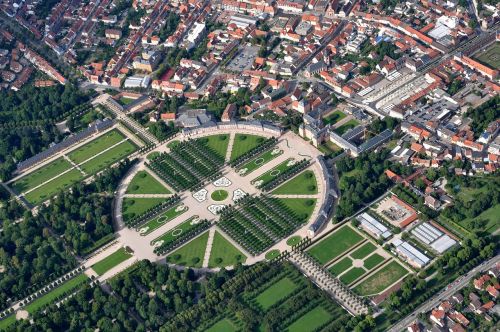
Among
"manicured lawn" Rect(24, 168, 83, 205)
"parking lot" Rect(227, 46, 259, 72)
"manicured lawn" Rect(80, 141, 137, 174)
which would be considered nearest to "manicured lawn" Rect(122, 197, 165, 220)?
"manicured lawn" Rect(80, 141, 137, 174)


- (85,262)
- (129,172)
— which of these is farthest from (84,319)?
(129,172)

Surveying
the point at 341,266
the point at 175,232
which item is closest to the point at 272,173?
the point at 175,232

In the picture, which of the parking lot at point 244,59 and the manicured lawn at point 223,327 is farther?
the parking lot at point 244,59

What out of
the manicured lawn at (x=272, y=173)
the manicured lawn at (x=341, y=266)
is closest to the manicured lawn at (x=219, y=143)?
the manicured lawn at (x=272, y=173)

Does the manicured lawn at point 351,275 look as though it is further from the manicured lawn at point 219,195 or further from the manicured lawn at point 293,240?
the manicured lawn at point 219,195

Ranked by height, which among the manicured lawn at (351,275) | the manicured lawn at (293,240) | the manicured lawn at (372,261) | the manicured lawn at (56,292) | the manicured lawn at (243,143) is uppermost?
the manicured lawn at (243,143)

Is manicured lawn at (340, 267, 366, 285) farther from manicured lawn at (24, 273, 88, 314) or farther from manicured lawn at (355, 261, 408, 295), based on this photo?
manicured lawn at (24, 273, 88, 314)
